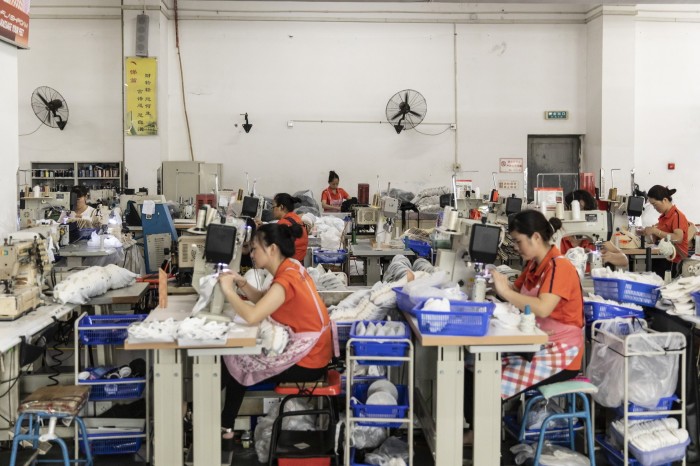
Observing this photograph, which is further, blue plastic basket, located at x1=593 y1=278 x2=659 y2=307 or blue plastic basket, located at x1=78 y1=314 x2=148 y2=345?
blue plastic basket, located at x1=593 y1=278 x2=659 y2=307

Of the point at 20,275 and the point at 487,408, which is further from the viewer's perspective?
the point at 20,275

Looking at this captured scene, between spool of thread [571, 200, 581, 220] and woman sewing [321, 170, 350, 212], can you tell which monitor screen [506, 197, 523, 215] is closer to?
spool of thread [571, 200, 581, 220]

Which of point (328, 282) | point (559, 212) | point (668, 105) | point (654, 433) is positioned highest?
point (668, 105)

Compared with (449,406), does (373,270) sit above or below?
above

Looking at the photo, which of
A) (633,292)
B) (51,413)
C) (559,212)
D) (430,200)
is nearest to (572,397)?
(633,292)

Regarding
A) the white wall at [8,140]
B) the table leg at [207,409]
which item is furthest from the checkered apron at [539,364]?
the white wall at [8,140]

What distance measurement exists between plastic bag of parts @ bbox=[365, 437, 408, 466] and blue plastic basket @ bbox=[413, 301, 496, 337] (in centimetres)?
67

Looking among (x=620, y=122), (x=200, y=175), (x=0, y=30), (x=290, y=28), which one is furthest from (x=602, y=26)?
(x=0, y=30)

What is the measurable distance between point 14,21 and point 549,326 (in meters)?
3.77

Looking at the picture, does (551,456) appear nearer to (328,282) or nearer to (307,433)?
(307,433)

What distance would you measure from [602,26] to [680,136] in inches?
79.9

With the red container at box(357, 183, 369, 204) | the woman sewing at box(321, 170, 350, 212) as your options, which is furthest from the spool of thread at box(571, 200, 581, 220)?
the woman sewing at box(321, 170, 350, 212)

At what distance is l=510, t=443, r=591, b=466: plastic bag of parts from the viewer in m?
3.04

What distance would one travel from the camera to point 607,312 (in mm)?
3361
